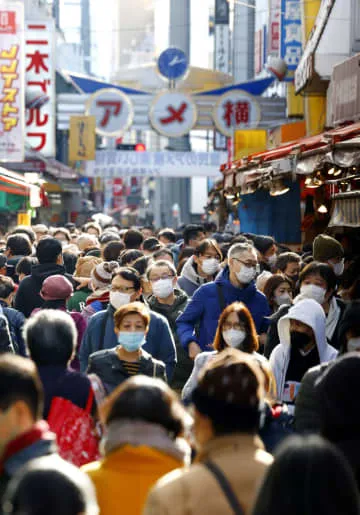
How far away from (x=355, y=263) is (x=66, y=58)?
10419 centimetres

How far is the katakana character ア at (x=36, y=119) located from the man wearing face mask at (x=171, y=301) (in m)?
24.2

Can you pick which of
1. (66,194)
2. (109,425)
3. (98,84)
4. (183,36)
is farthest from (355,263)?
(183,36)

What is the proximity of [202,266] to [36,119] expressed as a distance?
23.3 metres

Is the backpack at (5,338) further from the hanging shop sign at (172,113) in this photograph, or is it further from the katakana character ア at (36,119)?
the hanging shop sign at (172,113)

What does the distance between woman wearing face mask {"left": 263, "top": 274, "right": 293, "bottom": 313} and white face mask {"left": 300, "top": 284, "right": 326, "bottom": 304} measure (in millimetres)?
1576

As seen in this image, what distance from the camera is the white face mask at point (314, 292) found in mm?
7477

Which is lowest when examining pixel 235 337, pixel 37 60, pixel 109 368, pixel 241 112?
pixel 109 368

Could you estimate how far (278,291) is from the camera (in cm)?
916

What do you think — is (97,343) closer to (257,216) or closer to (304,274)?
(304,274)

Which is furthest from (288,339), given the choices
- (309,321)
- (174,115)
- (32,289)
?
(174,115)

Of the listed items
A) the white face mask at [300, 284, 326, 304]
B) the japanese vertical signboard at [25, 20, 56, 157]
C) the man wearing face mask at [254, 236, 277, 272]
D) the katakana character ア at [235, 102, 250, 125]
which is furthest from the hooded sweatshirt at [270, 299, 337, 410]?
the katakana character ア at [235, 102, 250, 125]

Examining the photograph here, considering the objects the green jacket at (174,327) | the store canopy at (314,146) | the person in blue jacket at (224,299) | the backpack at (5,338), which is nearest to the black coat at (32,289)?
the green jacket at (174,327)

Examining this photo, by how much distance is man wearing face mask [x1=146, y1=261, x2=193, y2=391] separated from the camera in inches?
345

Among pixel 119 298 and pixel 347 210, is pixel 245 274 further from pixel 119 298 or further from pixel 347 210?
pixel 347 210
